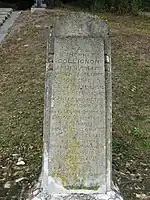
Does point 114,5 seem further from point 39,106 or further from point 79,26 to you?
point 79,26

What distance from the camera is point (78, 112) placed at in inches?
169

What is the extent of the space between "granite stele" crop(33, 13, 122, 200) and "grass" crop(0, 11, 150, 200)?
20.9 inches

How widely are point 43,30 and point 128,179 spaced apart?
243 inches

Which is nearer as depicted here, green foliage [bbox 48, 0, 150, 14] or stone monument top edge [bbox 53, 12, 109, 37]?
stone monument top edge [bbox 53, 12, 109, 37]

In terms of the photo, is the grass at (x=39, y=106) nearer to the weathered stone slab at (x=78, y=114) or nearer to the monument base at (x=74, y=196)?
the monument base at (x=74, y=196)

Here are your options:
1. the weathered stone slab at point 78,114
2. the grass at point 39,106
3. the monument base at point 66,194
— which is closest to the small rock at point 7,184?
the grass at point 39,106

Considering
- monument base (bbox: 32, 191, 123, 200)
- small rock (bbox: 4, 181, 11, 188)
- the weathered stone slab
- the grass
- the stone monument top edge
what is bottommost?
the grass

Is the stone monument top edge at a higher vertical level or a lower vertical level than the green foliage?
higher

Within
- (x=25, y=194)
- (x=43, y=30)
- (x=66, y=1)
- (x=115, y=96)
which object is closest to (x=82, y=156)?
(x=25, y=194)

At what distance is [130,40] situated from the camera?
35.3 feet

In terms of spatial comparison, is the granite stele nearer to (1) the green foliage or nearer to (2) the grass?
(2) the grass

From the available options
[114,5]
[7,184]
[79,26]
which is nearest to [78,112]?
[79,26]

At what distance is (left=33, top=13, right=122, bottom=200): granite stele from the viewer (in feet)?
13.9

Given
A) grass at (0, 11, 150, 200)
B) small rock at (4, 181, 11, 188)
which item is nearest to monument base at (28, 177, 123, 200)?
grass at (0, 11, 150, 200)
